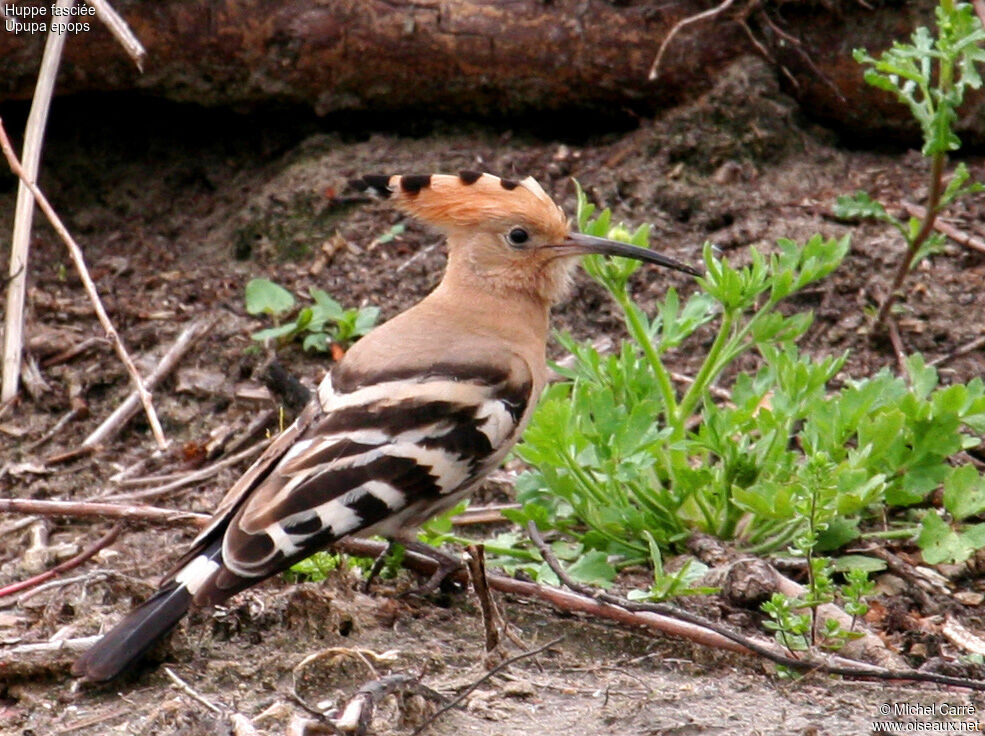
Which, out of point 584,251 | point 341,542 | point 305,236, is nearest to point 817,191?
point 584,251

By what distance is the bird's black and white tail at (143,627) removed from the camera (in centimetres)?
226

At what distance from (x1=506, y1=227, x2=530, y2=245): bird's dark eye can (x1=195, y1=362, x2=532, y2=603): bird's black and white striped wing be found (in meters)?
0.37

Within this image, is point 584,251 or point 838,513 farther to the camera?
point 584,251

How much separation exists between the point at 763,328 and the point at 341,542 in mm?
923

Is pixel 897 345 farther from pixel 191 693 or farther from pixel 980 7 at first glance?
pixel 191 693

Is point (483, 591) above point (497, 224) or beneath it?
beneath

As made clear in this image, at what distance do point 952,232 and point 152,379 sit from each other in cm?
207

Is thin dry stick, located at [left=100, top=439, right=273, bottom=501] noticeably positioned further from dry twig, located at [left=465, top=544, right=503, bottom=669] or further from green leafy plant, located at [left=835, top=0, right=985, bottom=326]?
green leafy plant, located at [left=835, top=0, right=985, bottom=326]

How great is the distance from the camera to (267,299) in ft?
12.3

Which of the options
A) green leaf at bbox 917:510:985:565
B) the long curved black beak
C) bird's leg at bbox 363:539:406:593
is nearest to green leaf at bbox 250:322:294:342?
the long curved black beak

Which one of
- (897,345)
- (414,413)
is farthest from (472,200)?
(897,345)

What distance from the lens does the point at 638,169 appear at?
395cm

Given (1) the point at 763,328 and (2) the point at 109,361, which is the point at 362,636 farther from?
(2) the point at 109,361

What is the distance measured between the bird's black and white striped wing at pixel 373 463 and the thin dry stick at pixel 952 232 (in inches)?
52.1
